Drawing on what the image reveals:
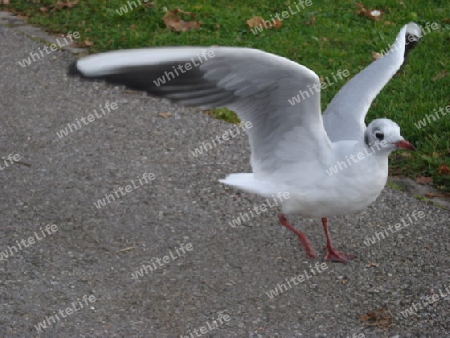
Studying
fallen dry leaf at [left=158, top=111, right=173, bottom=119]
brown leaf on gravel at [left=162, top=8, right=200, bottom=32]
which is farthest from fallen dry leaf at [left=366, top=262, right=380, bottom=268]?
brown leaf on gravel at [left=162, top=8, right=200, bottom=32]

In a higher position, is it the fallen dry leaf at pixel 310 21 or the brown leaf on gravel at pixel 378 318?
the fallen dry leaf at pixel 310 21

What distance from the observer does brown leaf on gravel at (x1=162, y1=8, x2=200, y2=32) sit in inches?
319

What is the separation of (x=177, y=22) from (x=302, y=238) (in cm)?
385

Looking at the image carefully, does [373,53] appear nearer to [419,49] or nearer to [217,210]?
[419,49]

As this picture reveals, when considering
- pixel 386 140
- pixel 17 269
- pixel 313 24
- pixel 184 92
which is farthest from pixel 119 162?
pixel 313 24

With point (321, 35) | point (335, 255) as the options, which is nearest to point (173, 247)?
point (335, 255)

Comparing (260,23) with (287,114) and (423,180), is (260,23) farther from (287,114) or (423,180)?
(287,114)

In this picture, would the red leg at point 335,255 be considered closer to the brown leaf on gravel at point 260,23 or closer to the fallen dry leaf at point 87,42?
the brown leaf on gravel at point 260,23

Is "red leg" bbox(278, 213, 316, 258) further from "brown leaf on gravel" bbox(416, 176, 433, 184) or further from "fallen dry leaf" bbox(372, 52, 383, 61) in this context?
A: "fallen dry leaf" bbox(372, 52, 383, 61)

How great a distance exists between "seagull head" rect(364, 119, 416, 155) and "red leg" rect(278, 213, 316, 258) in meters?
0.91

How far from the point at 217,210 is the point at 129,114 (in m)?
1.66

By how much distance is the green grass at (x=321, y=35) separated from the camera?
6.61m

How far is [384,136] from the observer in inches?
166

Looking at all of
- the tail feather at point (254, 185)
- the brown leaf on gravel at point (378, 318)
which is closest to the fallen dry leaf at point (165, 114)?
the tail feather at point (254, 185)
